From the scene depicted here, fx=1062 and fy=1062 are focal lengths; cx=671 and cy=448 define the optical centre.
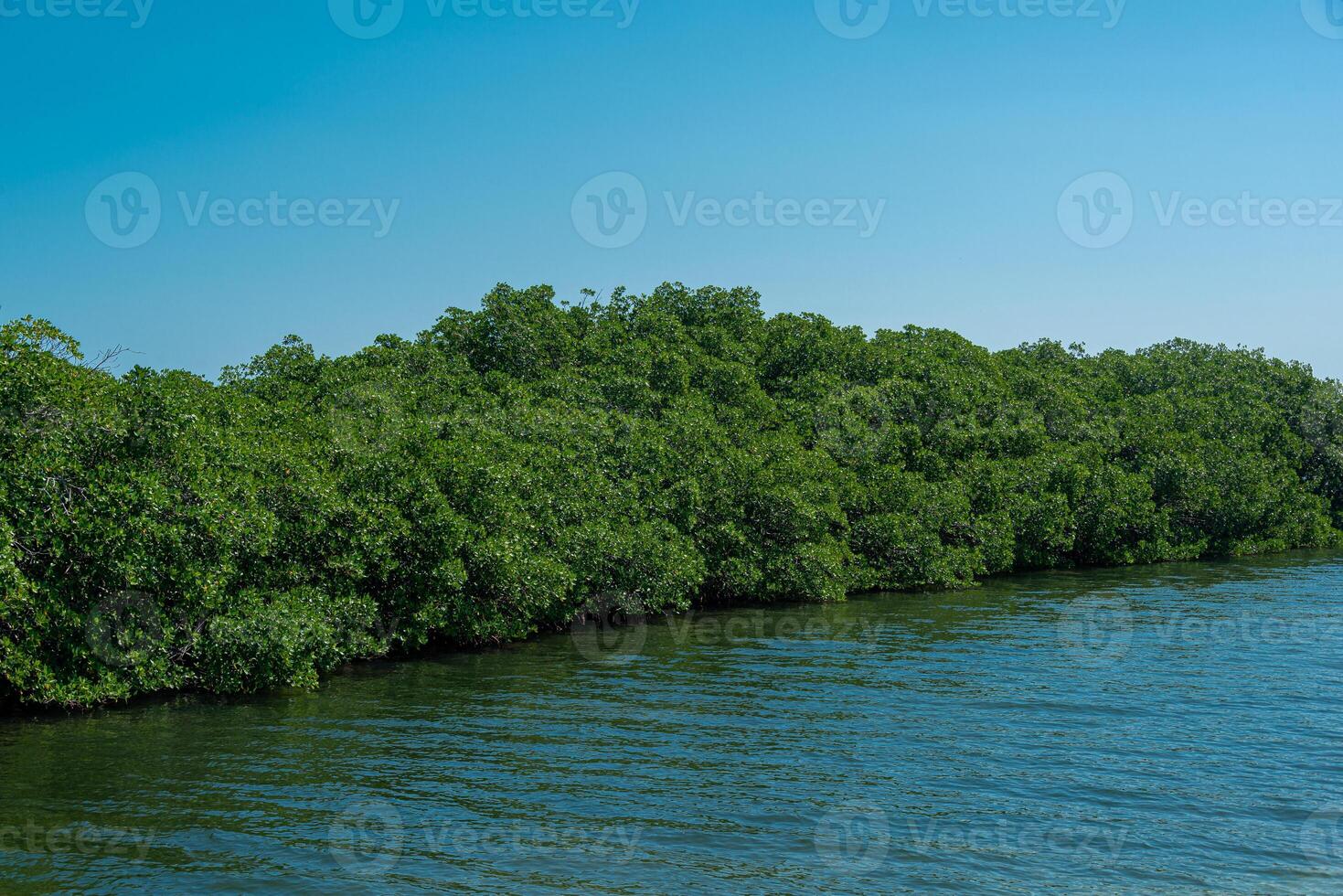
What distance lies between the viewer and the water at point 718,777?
46.8ft

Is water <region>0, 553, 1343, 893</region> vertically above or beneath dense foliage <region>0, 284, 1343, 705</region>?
beneath

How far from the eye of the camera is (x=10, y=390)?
20.9 metres

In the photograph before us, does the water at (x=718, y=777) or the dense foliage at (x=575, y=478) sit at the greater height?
the dense foliage at (x=575, y=478)

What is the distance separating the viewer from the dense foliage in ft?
70.7

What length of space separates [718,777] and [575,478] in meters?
18.3

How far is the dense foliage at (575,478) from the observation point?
70.7 ft

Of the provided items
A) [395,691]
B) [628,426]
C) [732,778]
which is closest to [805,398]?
[628,426]

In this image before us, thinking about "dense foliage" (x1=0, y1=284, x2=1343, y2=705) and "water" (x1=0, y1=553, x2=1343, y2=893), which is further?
"dense foliage" (x1=0, y1=284, x2=1343, y2=705)

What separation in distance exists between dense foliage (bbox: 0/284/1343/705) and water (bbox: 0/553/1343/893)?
6.42 ft

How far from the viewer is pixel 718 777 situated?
18.5 meters

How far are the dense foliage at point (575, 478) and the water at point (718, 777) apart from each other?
196 centimetres

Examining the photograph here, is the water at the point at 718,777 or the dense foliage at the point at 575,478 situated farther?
the dense foliage at the point at 575,478

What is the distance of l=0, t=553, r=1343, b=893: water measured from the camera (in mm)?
14273

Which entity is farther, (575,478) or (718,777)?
(575,478)
